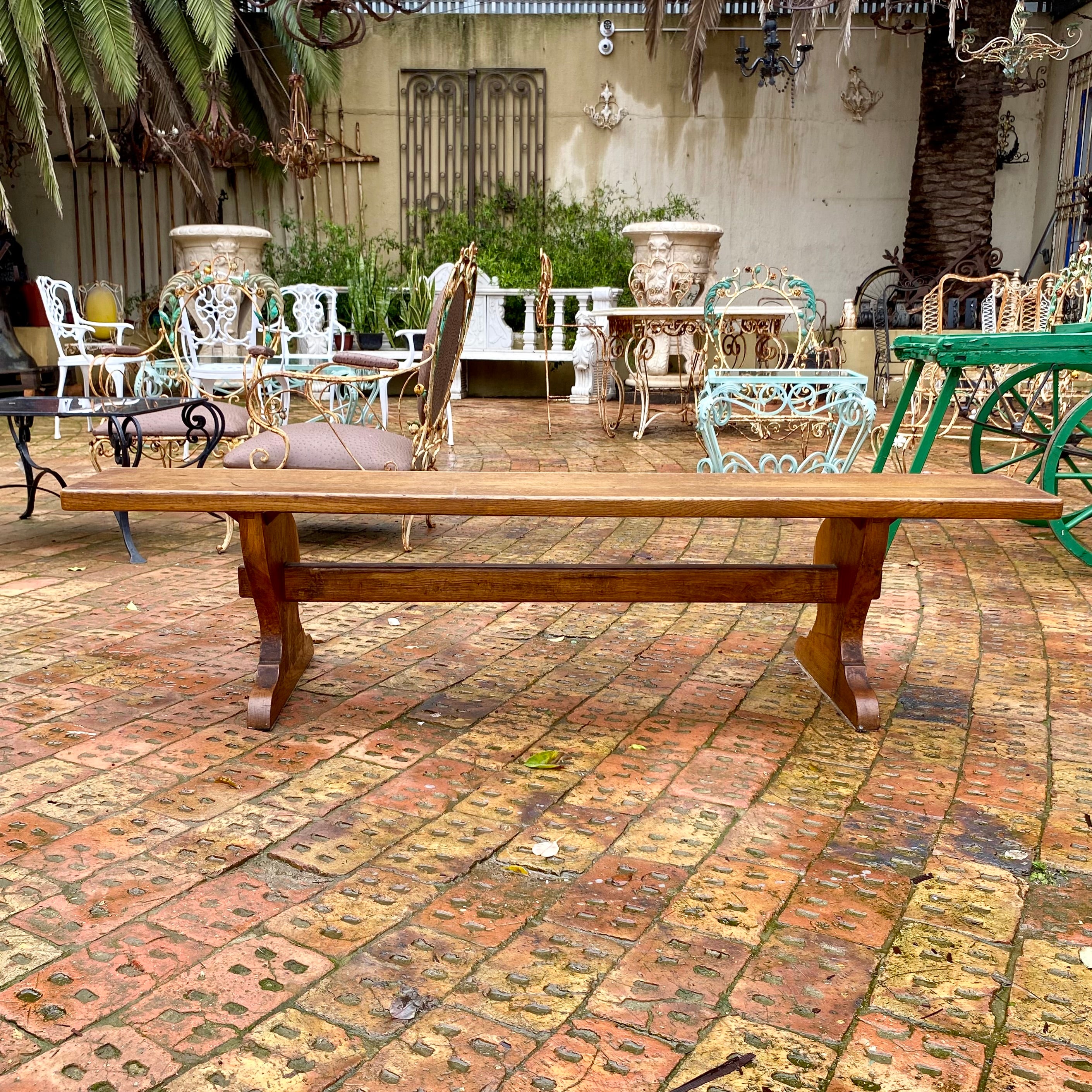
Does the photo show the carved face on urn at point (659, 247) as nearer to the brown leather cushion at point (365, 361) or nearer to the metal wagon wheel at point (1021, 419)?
the metal wagon wheel at point (1021, 419)

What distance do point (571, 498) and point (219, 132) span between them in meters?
8.33

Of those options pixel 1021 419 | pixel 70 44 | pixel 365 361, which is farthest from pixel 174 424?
pixel 70 44

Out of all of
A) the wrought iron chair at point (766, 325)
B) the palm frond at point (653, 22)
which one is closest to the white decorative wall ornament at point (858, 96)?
the palm frond at point (653, 22)

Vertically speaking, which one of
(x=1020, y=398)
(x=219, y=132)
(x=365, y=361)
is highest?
(x=219, y=132)

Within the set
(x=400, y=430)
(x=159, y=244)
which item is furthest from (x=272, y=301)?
(x=159, y=244)

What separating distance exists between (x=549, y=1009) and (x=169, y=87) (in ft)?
34.8

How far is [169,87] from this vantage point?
10211mm

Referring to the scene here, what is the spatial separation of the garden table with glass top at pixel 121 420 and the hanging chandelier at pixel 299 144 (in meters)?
4.72

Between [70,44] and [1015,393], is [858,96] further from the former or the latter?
[1015,393]

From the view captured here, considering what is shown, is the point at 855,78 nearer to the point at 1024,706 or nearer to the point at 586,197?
the point at 586,197

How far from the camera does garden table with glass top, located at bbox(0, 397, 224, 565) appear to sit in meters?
4.37

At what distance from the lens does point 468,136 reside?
37.1ft

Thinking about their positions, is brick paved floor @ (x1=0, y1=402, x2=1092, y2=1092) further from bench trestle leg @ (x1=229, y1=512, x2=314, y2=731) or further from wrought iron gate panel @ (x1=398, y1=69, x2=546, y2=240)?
wrought iron gate panel @ (x1=398, y1=69, x2=546, y2=240)

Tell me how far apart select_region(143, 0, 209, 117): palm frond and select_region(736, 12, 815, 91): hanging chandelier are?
5115 mm
